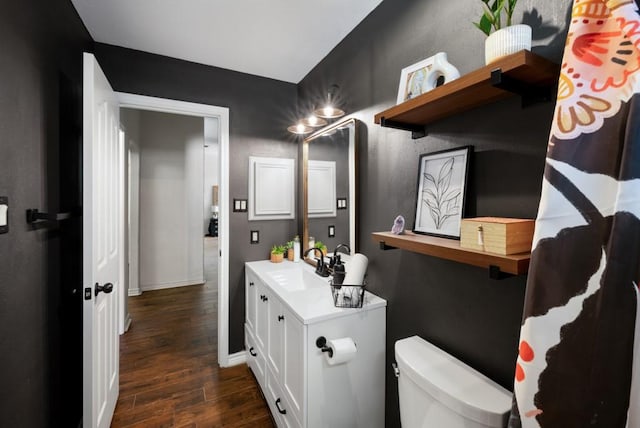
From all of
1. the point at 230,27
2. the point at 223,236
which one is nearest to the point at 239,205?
the point at 223,236

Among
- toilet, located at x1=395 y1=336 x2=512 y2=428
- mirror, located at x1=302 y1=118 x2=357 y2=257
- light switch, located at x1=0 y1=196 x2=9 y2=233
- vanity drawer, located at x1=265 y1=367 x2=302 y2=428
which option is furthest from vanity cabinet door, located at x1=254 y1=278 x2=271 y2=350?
light switch, located at x1=0 y1=196 x2=9 y2=233

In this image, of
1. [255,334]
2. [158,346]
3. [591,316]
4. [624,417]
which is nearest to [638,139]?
[591,316]

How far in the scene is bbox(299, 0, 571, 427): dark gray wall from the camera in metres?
0.93

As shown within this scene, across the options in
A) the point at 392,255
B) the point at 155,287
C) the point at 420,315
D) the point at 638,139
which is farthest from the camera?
the point at 155,287

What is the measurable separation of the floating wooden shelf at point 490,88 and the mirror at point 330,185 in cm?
64

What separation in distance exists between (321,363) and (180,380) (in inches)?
58.7

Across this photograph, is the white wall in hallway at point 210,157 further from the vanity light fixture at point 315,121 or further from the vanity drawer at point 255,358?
the vanity drawer at point 255,358

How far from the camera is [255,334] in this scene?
215cm

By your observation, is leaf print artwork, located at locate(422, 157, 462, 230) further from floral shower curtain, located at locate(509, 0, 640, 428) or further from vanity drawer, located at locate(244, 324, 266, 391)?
vanity drawer, located at locate(244, 324, 266, 391)

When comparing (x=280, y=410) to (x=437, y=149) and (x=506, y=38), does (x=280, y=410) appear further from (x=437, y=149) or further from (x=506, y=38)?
(x=506, y=38)

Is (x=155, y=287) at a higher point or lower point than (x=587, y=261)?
lower

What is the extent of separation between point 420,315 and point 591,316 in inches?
31.1

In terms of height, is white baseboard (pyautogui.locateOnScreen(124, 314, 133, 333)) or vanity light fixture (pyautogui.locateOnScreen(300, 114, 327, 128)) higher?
vanity light fixture (pyautogui.locateOnScreen(300, 114, 327, 128))

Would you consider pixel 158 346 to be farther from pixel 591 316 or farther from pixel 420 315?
pixel 591 316
